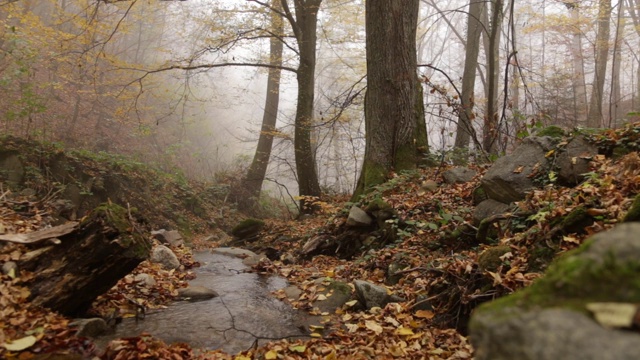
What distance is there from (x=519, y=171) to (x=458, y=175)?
1728mm

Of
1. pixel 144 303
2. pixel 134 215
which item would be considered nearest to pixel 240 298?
pixel 144 303

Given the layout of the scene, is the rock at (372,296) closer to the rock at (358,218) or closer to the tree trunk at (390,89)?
the rock at (358,218)

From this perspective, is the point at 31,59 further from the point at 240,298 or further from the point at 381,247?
the point at 381,247

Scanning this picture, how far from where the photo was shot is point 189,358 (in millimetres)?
2869

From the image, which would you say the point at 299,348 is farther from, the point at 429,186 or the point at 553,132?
the point at 553,132

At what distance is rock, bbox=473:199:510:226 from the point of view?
185 inches

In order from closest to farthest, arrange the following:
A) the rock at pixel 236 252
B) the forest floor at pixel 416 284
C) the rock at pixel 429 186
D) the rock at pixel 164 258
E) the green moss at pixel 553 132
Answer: the forest floor at pixel 416 284 < the green moss at pixel 553 132 < the rock at pixel 164 258 < the rock at pixel 429 186 < the rock at pixel 236 252

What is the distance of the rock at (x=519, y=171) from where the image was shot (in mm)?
4645

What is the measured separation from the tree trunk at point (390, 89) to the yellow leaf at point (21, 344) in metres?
5.65

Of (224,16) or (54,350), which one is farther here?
(224,16)

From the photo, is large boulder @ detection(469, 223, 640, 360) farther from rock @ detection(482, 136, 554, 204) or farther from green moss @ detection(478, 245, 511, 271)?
rock @ detection(482, 136, 554, 204)

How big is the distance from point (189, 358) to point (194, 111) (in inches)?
999

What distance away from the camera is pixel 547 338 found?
3.74 ft

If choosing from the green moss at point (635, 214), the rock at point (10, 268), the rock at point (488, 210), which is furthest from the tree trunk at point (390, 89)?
the rock at point (10, 268)
